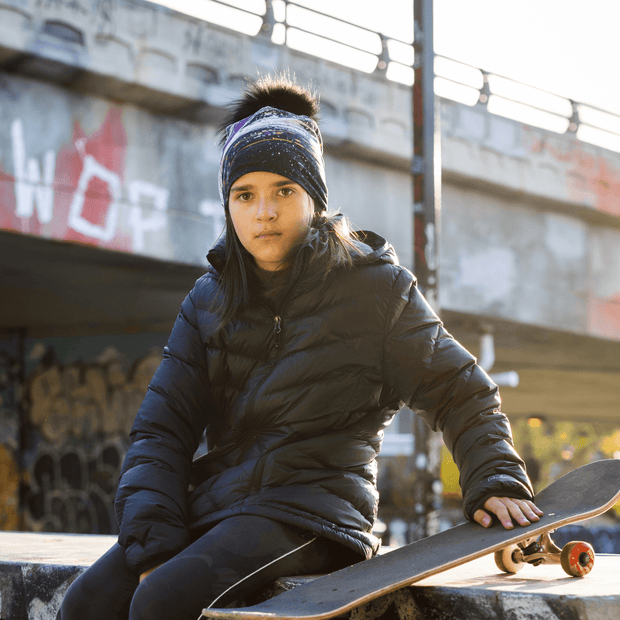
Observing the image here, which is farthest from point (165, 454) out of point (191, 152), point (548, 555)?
point (191, 152)

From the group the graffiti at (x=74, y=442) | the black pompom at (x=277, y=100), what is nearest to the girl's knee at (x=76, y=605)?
the black pompom at (x=277, y=100)

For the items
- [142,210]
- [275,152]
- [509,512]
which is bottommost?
[509,512]

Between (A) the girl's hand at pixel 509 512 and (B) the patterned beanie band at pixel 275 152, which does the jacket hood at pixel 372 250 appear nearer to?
(B) the patterned beanie band at pixel 275 152

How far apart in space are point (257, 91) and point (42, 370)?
439 inches

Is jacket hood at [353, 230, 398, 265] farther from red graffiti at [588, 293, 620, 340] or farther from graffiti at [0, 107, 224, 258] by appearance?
red graffiti at [588, 293, 620, 340]

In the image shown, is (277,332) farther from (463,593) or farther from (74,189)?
(74,189)

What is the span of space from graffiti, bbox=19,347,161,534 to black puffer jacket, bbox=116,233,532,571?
10.7m

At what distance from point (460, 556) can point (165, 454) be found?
3.10 ft

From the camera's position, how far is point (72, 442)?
1330cm

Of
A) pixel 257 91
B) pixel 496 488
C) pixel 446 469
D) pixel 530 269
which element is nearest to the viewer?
pixel 496 488

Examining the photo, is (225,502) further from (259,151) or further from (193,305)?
(259,151)

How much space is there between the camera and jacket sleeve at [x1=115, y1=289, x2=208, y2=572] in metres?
2.36

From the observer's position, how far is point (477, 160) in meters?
11.2

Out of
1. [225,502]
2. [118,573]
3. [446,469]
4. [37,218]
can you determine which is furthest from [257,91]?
[446,469]
